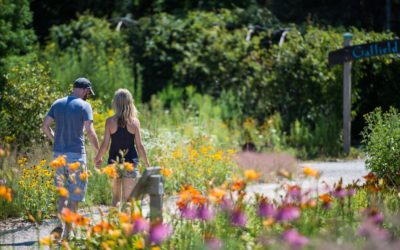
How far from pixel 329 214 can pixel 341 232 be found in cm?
101

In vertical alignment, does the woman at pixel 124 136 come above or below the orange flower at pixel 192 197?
above

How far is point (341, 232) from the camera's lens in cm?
501

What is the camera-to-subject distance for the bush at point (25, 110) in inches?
400

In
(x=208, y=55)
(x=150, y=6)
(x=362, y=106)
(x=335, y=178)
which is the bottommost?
(x=335, y=178)

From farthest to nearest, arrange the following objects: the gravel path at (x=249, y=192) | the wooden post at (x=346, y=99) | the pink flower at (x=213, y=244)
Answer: the wooden post at (x=346, y=99), the gravel path at (x=249, y=192), the pink flower at (x=213, y=244)

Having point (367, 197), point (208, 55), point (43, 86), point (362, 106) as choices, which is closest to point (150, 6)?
point (208, 55)

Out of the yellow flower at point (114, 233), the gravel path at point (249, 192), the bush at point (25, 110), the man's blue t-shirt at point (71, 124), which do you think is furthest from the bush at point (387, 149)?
the bush at point (25, 110)

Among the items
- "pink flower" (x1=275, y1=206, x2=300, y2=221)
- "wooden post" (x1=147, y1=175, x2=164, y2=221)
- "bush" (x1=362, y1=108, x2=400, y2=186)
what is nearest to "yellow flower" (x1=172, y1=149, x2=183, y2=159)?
"bush" (x1=362, y1=108, x2=400, y2=186)

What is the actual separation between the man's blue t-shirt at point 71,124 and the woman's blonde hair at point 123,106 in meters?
0.35

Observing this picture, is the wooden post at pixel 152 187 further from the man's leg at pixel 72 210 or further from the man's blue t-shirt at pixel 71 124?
the man's blue t-shirt at pixel 71 124

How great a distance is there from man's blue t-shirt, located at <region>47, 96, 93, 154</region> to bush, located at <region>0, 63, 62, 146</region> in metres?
3.35

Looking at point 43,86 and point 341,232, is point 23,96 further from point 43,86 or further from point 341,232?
point 341,232

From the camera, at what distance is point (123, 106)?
23.2 ft

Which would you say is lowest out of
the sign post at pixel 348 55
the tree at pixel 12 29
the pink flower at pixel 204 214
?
the pink flower at pixel 204 214
